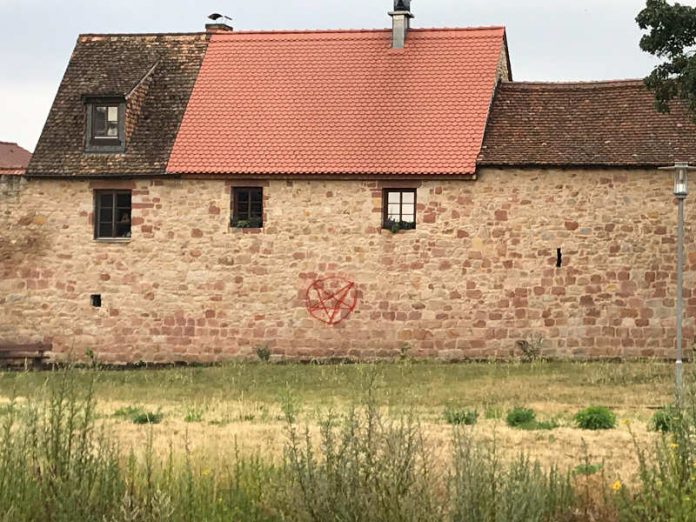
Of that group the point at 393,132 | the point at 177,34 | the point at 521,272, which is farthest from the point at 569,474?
the point at 177,34

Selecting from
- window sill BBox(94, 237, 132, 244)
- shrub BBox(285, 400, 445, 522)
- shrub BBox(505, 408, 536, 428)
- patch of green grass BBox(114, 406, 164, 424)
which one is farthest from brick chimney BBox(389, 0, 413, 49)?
shrub BBox(285, 400, 445, 522)

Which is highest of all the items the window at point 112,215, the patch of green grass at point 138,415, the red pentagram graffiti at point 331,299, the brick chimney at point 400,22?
the brick chimney at point 400,22

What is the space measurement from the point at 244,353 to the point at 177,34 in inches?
339

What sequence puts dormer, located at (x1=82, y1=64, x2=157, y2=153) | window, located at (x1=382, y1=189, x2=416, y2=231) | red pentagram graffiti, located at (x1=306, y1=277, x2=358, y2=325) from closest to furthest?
red pentagram graffiti, located at (x1=306, y1=277, x2=358, y2=325)
window, located at (x1=382, y1=189, x2=416, y2=231)
dormer, located at (x1=82, y1=64, x2=157, y2=153)

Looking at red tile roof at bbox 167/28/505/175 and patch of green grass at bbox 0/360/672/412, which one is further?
red tile roof at bbox 167/28/505/175

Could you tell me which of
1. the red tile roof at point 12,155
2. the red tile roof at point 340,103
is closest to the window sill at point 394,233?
the red tile roof at point 340,103

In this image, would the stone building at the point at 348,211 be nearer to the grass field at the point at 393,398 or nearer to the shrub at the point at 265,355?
the shrub at the point at 265,355

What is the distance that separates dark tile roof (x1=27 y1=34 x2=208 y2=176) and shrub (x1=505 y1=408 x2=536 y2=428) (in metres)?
14.2

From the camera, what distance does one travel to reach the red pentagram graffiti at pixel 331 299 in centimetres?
2765

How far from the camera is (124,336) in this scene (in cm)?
2856

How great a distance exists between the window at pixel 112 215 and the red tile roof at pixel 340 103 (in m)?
1.44

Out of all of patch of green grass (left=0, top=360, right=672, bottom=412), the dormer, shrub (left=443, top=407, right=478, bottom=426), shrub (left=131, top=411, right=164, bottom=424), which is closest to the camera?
shrub (left=443, top=407, right=478, bottom=426)

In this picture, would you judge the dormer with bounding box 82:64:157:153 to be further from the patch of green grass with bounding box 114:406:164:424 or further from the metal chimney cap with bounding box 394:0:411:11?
the patch of green grass with bounding box 114:406:164:424

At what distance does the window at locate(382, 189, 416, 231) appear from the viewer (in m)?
27.8
